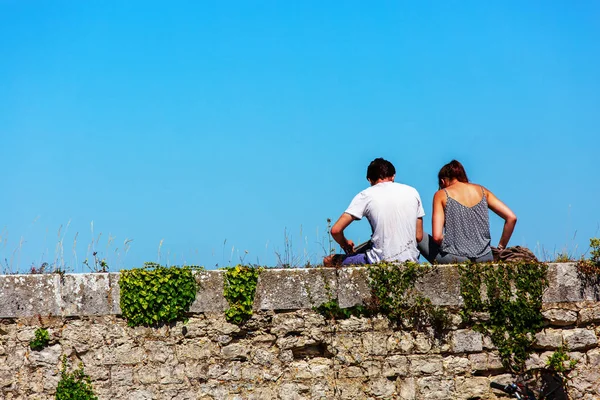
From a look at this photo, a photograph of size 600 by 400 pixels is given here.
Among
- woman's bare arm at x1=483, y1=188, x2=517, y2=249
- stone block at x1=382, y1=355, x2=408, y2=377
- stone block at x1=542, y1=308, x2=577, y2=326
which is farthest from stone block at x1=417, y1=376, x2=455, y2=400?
woman's bare arm at x1=483, y1=188, x2=517, y2=249

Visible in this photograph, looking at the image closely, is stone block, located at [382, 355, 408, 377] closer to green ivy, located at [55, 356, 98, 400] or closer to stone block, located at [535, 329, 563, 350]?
stone block, located at [535, 329, 563, 350]

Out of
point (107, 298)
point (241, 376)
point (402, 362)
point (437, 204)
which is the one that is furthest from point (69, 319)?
point (437, 204)

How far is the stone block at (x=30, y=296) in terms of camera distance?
753 centimetres

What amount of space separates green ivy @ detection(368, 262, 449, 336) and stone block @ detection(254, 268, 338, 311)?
0.42 meters

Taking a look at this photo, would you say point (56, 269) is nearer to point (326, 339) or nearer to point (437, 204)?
point (326, 339)

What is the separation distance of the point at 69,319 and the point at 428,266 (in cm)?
361

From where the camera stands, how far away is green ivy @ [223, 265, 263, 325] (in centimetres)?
740

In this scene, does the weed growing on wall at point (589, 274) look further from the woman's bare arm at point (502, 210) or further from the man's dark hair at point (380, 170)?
the man's dark hair at point (380, 170)

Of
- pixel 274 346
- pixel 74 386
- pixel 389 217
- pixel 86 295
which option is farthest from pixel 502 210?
pixel 74 386

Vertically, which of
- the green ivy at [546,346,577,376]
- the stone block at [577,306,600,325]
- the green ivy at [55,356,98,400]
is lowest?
the green ivy at [546,346,577,376]

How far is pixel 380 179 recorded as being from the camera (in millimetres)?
7648

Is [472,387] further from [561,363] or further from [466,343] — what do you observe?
[561,363]

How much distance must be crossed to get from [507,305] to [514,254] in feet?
1.97

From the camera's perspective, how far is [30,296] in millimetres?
7547
